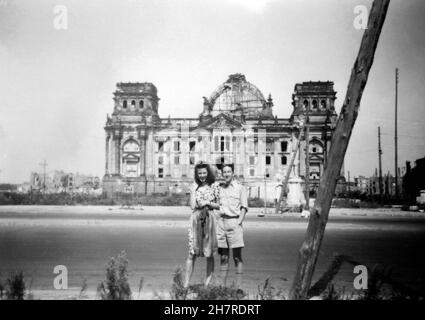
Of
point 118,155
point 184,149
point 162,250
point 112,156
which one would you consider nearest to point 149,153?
point 118,155

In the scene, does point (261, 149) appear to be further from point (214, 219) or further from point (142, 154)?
point (214, 219)

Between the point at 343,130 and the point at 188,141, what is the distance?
1590 inches

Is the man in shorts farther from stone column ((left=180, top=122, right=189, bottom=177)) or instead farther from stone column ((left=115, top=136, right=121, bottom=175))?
stone column ((left=115, top=136, right=121, bottom=175))

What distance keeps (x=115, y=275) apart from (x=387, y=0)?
5.24 metres

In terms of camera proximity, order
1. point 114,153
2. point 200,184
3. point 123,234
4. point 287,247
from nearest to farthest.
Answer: point 200,184
point 287,247
point 123,234
point 114,153

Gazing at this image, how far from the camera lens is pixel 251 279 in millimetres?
5977

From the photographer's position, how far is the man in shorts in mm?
5145

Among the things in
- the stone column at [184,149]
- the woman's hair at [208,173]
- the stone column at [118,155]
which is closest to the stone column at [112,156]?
the stone column at [118,155]

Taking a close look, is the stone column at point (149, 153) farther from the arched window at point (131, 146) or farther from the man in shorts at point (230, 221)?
the man in shorts at point (230, 221)

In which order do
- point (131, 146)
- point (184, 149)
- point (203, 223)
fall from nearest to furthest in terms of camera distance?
point (203, 223)
point (184, 149)
point (131, 146)

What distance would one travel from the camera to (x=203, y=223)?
16.6 feet

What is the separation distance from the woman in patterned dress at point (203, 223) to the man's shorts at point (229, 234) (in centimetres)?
14

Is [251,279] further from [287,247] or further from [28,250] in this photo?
[28,250]
